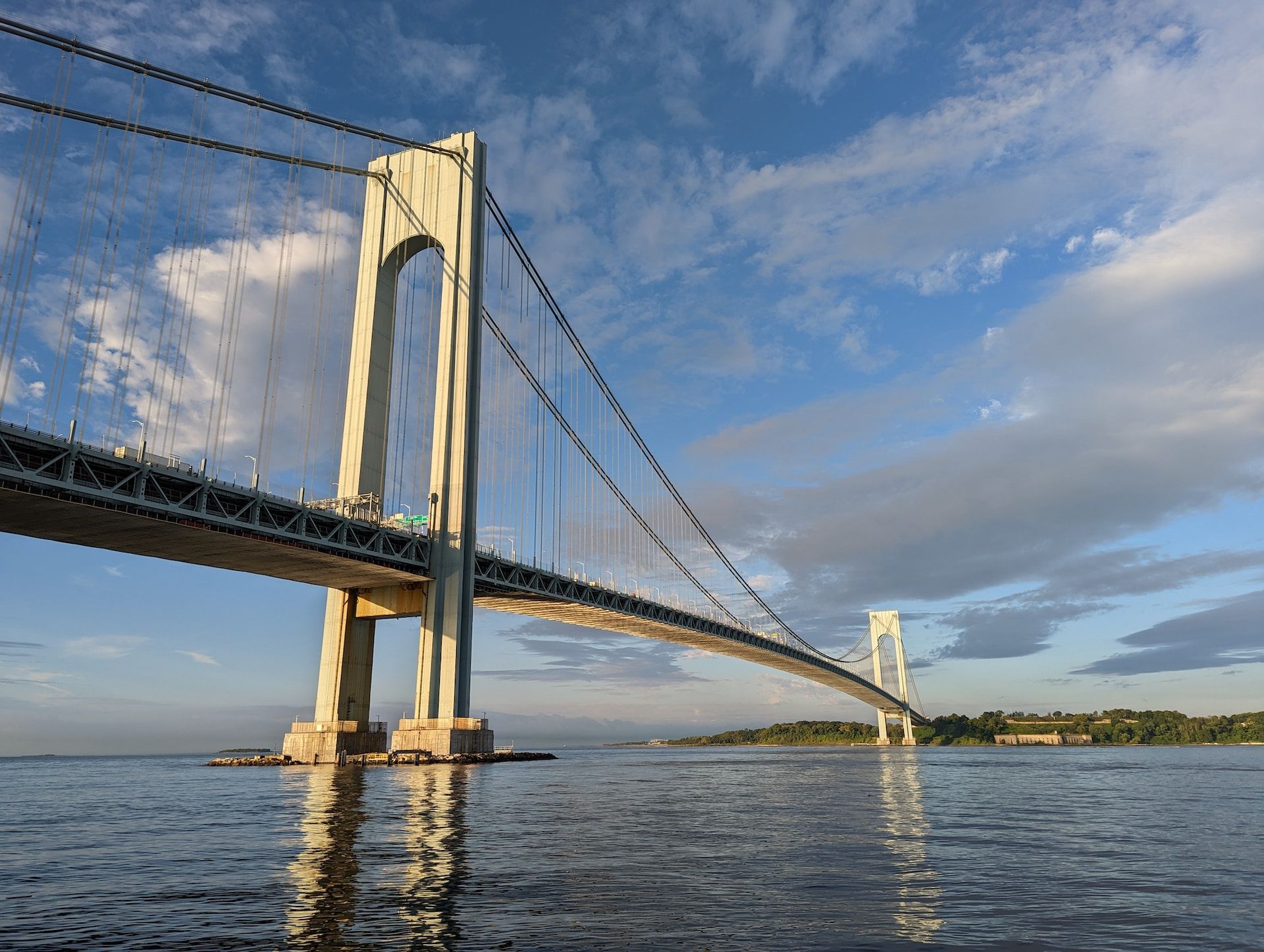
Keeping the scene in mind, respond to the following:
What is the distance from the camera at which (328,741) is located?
52.6 m

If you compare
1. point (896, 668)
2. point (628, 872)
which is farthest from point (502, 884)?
point (896, 668)

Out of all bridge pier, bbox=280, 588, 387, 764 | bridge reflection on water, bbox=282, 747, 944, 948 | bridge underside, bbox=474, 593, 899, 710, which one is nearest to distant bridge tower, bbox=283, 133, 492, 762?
bridge pier, bbox=280, 588, 387, 764

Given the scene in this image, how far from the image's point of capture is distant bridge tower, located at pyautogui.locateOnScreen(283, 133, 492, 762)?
51.0m

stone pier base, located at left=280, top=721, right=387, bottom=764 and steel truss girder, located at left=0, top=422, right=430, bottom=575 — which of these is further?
stone pier base, located at left=280, top=721, right=387, bottom=764

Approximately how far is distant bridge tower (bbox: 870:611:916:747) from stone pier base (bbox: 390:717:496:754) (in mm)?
102265

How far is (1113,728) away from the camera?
569 feet

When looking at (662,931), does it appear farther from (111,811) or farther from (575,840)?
(111,811)

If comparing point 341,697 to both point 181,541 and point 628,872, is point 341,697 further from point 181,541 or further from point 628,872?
point 628,872

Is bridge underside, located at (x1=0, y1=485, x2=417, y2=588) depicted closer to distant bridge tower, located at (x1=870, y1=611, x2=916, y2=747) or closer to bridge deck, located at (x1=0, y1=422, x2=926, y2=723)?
bridge deck, located at (x1=0, y1=422, x2=926, y2=723)

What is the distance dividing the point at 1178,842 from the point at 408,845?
15.3 meters

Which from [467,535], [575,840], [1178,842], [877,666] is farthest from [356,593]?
[877,666]

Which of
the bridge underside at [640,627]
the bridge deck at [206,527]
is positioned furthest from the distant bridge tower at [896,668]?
the bridge deck at [206,527]

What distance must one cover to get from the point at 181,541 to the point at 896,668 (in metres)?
132

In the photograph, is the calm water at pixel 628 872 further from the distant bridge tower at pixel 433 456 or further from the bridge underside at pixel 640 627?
the bridge underside at pixel 640 627
